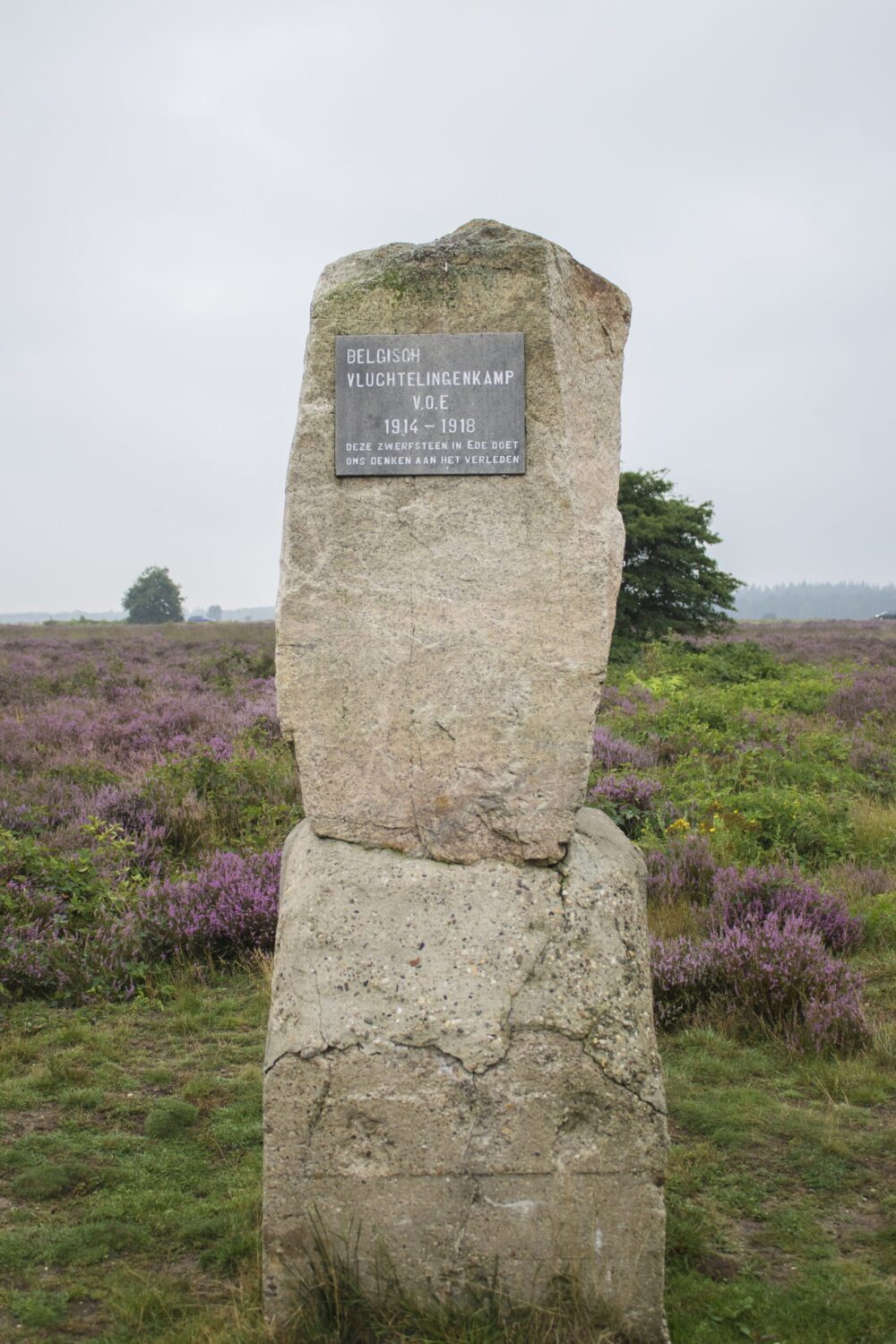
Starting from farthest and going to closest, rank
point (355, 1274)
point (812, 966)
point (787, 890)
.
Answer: point (787, 890) → point (812, 966) → point (355, 1274)

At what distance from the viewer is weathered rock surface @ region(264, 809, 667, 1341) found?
10.3ft

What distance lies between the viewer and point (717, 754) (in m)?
9.83

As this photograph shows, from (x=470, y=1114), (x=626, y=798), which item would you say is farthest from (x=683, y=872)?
(x=470, y=1114)

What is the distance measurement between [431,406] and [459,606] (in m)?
0.64

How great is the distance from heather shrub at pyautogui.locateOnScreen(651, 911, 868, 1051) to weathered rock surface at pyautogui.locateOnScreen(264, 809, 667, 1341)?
80.4 inches

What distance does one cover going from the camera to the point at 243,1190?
12.8 feet

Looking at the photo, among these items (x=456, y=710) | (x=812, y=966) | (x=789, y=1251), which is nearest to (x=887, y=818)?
(x=812, y=966)

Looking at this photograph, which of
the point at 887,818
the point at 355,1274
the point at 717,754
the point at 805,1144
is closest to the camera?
the point at 355,1274

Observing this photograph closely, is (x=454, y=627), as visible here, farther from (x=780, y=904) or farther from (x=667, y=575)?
(x=667, y=575)

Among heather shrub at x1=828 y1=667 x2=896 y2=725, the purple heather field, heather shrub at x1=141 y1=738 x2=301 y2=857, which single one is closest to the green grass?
the purple heather field

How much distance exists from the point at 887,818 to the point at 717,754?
1.98 meters

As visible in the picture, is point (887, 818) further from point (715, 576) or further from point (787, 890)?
point (715, 576)

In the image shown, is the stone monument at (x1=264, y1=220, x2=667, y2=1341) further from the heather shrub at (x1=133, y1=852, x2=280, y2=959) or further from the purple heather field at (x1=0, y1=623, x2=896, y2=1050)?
the heather shrub at (x1=133, y1=852, x2=280, y2=959)

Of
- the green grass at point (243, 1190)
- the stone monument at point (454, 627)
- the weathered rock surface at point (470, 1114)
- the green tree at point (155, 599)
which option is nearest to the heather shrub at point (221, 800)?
the green grass at point (243, 1190)
